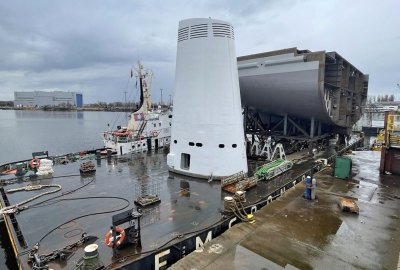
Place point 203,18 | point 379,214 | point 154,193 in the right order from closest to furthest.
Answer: point 379,214, point 154,193, point 203,18

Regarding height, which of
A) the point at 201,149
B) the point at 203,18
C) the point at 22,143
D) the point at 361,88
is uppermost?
the point at 203,18

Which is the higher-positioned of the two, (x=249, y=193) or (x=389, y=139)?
(x=389, y=139)

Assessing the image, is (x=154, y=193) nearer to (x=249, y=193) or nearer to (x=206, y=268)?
(x=249, y=193)

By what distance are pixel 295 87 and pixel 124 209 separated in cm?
2011

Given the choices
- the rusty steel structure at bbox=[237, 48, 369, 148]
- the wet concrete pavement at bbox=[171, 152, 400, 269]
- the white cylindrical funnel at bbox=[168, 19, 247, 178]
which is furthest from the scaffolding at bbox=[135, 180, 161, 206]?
the rusty steel structure at bbox=[237, 48, 369, 148]

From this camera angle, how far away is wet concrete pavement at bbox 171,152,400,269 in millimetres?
8242

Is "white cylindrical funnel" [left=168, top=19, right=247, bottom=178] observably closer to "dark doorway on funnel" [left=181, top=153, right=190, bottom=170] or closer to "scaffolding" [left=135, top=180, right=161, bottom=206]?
"dark doorway on funnel" [left=181, top=153, right=190, bottom=170]

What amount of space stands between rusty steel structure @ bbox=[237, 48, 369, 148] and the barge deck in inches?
350

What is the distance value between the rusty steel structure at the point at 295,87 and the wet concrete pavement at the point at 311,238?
12.1 m

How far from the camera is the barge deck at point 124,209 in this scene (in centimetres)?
878

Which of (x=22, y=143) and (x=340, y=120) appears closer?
(x=340, y=120)

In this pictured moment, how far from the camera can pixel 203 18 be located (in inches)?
699

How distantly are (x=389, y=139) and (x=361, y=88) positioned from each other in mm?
23635

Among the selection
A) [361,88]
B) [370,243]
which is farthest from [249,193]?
[361,88]
